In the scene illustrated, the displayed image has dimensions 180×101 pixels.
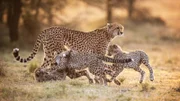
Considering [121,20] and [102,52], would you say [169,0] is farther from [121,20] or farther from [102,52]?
[102,52]

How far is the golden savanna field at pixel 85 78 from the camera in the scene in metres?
10.5

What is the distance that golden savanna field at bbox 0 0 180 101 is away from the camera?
10547 mm

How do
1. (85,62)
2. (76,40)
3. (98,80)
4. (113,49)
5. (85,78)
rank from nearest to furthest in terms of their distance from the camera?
(85,62) < (98,80) < (113,49) < (76,40) < (85,78)

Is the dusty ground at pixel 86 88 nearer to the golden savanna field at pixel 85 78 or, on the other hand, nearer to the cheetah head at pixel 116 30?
the golden savanna field at pixel 85 78

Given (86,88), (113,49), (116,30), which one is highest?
(116,30)

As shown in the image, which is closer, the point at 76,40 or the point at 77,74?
the point at 77,74

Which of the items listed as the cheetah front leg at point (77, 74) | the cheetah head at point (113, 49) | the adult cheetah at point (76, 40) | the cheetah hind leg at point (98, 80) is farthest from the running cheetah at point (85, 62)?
the adult cheetah at point (76, 40)

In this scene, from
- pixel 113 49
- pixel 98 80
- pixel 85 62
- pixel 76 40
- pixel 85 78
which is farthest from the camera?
pixel 85 78

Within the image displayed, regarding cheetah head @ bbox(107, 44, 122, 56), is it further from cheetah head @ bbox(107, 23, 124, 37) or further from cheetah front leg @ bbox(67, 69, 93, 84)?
cheetah front leg @ bbox(67, 69, 93, 84)

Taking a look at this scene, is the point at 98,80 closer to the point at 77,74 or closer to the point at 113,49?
the point at 77,74

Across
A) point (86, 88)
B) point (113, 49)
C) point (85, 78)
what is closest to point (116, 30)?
point (113, 49)

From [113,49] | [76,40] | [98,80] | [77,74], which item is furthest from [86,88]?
[76,40]

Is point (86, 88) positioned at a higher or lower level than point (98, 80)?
lower

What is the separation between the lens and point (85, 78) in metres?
13.1
